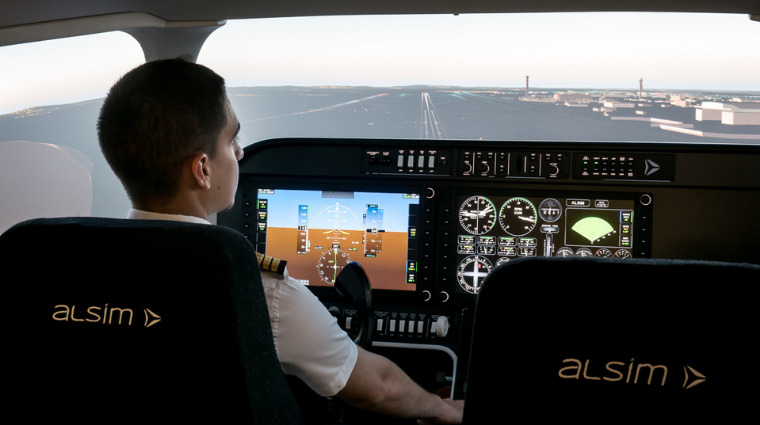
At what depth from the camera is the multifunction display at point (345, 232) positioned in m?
2.35

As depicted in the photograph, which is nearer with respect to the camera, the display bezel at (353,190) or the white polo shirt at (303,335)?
the white polo shirt at (303,335)

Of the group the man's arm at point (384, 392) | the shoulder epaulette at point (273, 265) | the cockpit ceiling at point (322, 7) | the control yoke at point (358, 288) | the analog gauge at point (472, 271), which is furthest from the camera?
the analog gauge at point (472, 271)

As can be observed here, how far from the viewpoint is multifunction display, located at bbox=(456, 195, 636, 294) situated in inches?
89.5

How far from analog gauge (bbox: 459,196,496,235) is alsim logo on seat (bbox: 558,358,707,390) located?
1513mm

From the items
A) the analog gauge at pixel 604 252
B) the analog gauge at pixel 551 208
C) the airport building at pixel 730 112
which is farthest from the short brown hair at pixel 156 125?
the airport building at pixel 730 112

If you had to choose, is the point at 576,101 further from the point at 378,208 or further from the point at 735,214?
the point at 378,208

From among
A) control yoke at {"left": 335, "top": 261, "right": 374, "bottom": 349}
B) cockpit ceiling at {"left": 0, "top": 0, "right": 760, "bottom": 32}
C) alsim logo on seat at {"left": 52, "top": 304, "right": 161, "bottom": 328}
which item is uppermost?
cockpit ceiling at {"left": 0, "top": 0, "right": 760, "bottom": 32}

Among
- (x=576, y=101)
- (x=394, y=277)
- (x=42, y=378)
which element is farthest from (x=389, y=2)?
(x=42, y=378)

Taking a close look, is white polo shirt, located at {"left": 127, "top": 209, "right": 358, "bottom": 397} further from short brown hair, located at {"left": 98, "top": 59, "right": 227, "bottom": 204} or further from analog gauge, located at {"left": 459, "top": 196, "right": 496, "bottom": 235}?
analog gauge, located at {"left": 459, "top": 196, "right": 496, "bottom": 235}

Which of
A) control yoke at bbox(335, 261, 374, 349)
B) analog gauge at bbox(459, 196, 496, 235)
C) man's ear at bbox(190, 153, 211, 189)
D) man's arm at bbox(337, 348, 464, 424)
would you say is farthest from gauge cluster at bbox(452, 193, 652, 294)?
man's ear at bbox(190, 153, 211, 189)

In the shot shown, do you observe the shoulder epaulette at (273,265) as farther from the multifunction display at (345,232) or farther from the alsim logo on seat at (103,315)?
the multifunction display at (345,232)

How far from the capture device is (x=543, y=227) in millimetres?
2299

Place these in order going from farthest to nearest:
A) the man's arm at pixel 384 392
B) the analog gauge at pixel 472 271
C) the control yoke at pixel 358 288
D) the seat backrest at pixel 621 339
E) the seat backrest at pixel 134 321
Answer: the analog gauge at pixel 472 271 → the control yoke at pixel 358 288 → the man's arm at pixel 384 392 → the seat backrest at pixel 134 321 → the seat backrest at pixel 621 339

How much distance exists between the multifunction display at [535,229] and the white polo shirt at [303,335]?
1191 mm
